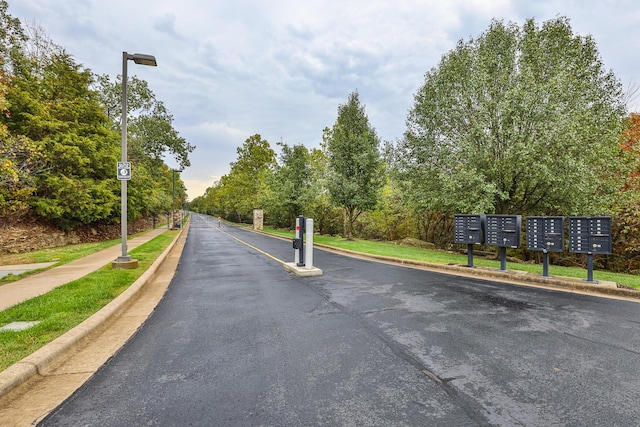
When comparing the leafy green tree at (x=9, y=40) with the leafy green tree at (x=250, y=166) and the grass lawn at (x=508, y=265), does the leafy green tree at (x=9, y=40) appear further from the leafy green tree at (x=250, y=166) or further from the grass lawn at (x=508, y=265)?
the leafy green tree at (x=250, y=166)

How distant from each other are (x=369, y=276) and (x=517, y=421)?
6332mm

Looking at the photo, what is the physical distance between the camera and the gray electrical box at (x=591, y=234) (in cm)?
750

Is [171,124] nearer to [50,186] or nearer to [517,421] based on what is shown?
[50,186]

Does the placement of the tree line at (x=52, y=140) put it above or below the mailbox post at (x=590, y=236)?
above

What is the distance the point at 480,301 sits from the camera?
618 centimetres

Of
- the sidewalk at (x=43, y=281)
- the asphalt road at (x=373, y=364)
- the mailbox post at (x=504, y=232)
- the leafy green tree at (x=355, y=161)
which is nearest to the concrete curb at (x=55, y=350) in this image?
the asphalt road at (x=373, y=364)

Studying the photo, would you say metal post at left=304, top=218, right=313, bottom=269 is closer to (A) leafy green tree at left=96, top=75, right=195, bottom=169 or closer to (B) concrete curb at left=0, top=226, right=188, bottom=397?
(B) concrete curb at left=0, top=226, right=188, bottom=397

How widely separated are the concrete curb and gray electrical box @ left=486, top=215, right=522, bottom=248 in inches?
375

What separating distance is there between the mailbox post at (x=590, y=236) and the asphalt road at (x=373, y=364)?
69.8 inches

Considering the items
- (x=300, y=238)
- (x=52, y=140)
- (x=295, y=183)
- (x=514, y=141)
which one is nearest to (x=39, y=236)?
(x=52, y=140)

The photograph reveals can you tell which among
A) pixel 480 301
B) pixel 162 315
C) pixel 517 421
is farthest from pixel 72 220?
pixel 517 421

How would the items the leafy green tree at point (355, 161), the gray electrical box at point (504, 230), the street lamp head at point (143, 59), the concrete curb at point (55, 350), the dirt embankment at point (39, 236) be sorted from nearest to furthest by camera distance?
the concrete curb at point (55, 350) < the gray electrical box at point (504, 230) < the street lamp head at point (143, 59) < the dirt embankment at point (39, 236) < the leafy green tree at point (355, 161)

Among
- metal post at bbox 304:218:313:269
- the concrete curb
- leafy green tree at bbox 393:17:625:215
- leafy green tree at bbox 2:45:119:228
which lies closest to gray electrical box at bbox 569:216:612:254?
leafy green tree at bbox 393:17:625:215

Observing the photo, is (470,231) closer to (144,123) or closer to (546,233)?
(546,233)
